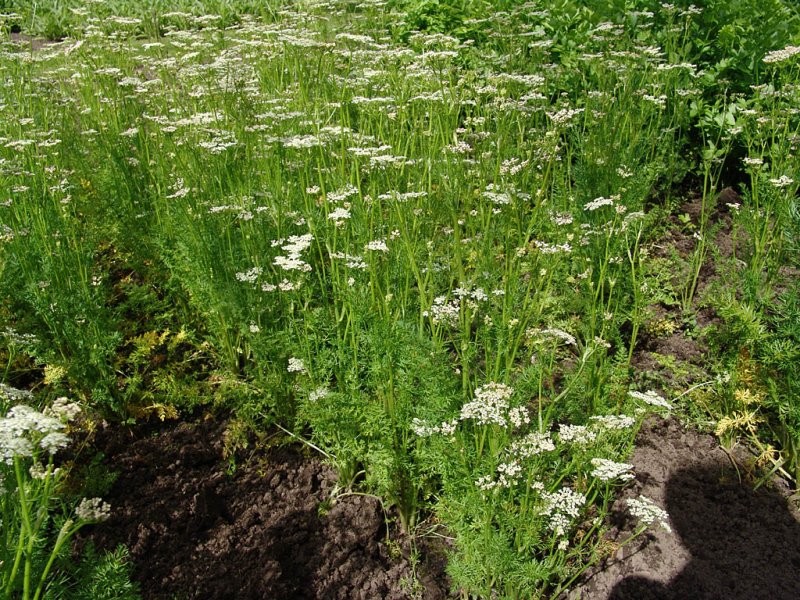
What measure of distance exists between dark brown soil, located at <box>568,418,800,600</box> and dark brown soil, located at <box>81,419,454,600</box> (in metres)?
0.82

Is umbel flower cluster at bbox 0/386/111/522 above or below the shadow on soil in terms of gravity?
above

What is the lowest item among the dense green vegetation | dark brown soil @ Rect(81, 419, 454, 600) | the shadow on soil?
dark brown soil @ Rect(81, 419, 454, 600)

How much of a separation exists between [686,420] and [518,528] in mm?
1541

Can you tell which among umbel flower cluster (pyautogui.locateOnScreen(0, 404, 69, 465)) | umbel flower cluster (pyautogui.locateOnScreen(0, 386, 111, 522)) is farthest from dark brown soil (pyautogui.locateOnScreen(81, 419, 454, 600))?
umbel flower cluster (pyautogui.locateOnScreen(0, 404, 69, 465))

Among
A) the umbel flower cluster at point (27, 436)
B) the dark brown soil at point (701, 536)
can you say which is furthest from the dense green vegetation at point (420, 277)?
the dark brown soil at point (701, 536)

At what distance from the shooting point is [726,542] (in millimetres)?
2920

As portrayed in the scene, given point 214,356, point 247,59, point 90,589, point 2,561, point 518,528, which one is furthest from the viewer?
point 247,59

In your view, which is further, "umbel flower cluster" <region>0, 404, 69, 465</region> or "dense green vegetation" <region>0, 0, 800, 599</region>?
"dense green vegetation" <region>0, 0, 800, 599</region>

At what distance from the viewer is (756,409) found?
3.31m

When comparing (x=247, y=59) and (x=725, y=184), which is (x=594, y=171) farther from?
(x=247, y=59)

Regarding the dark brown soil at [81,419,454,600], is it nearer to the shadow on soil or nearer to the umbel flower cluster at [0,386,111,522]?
the shadow on soil

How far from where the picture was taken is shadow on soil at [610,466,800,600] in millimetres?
2711

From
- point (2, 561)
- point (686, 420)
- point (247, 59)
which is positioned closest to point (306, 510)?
point (2, 561)

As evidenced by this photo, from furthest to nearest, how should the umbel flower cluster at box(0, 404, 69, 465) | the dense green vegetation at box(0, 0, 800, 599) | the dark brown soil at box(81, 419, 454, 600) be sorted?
the dark brown soil at box(81, 419, 454, 600)
the dense green vegetation at box(0, 0, 800, 599)
the umbel flower cluster at box(0, 404, 69, 465)
